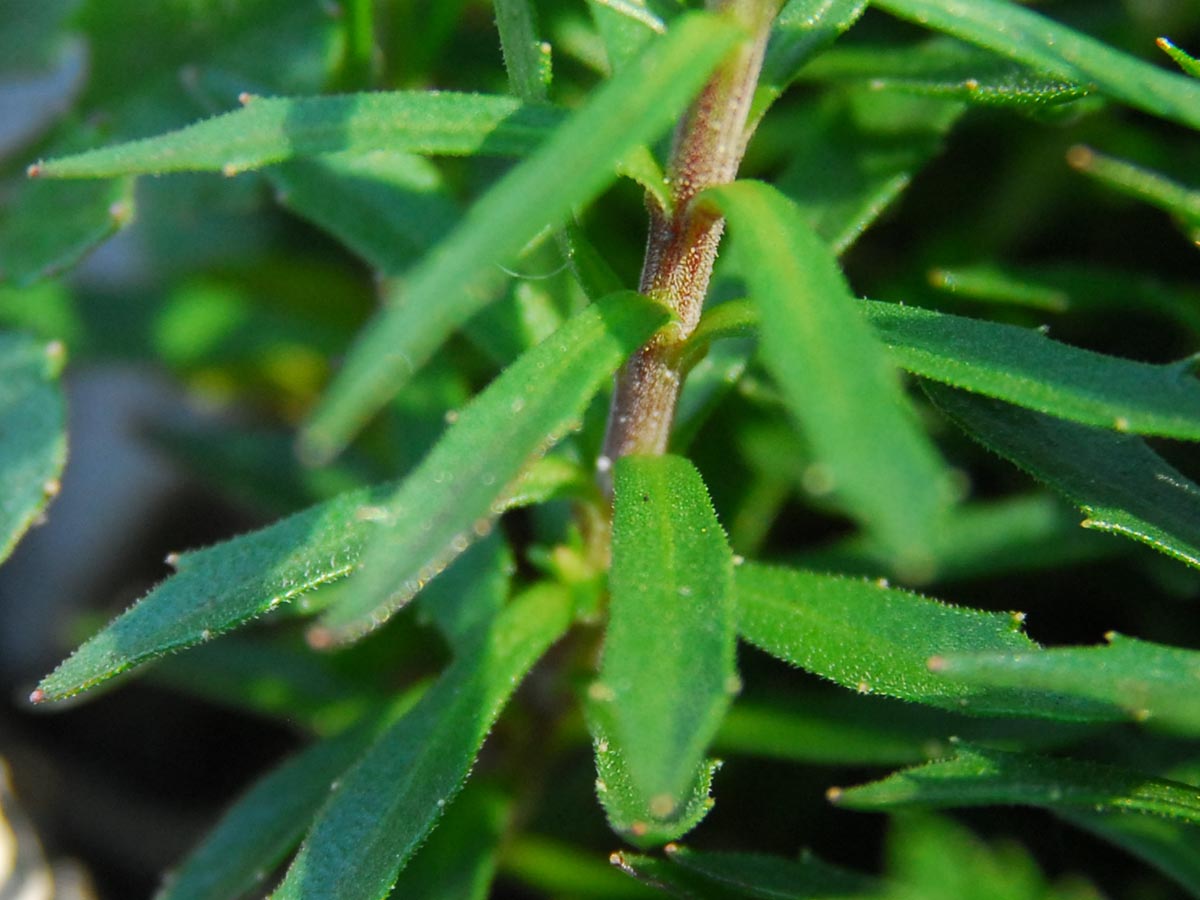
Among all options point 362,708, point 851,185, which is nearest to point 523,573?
point 362,708

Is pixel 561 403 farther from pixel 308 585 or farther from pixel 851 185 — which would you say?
pixel 851 185

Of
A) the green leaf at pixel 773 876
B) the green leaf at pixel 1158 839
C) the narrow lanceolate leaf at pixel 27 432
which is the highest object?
the narrow lanceolate leaf at pixel 27 432

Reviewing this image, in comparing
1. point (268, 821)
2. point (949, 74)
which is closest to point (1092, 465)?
point (949, 74)

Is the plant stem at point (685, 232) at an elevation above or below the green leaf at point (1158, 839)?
above

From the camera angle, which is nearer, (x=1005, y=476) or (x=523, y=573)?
(x=1005, y=476)

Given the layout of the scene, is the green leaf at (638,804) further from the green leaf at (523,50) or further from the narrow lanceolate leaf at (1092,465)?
the green leaf at (523,50)

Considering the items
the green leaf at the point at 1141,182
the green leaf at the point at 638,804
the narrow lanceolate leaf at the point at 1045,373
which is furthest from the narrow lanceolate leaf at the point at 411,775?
the green leaf at the point at 1141,182

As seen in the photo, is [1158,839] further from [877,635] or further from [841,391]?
[841,391]
